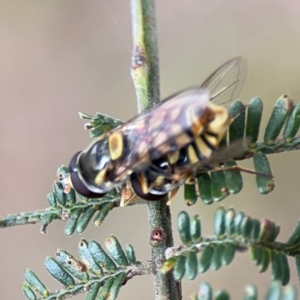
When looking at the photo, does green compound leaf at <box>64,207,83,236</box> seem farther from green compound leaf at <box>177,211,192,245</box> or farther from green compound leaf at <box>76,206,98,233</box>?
green compound leaf at <box>177,211,192,245</box>

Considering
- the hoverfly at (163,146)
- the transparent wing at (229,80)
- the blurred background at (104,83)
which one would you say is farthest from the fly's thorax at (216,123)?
the blurred background at (104,83)

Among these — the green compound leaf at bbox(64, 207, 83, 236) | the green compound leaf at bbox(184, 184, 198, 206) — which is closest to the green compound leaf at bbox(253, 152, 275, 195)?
the green compound leaf at bbox(184, 184, 198, 206)

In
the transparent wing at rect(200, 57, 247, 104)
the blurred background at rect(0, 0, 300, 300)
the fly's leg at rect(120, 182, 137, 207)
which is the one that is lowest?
the fly's leg at rect(120, 182, 137, 207)

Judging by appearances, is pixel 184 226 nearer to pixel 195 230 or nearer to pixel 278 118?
pixel 195 230

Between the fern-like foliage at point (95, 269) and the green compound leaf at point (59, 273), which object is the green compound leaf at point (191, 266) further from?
the green compound leaf at point (59, 273)

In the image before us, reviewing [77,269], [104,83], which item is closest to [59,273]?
[77,269]

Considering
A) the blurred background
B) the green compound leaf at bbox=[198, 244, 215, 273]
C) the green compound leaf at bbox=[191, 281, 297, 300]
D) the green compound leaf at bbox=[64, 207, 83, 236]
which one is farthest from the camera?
the blurred background
